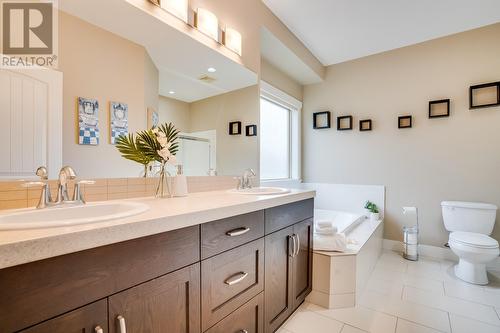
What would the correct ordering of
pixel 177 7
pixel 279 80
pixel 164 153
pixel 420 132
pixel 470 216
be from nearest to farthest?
pixel 164 153 → pixel 177 7 → pixel 470 216 → pixel 420 132 → pixel 279 80

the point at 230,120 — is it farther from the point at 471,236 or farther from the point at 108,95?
the point at 471,236

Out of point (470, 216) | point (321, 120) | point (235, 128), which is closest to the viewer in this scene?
point (235, 128)

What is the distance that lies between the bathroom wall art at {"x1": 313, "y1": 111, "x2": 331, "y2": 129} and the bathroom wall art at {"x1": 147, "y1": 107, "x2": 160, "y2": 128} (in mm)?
2551

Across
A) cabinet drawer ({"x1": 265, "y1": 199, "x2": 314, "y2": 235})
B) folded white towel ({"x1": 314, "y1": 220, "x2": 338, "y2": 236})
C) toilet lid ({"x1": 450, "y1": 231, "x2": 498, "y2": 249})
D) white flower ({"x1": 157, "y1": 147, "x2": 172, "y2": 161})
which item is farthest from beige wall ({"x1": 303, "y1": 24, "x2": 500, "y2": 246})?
white flower ({"x1": 157, "y1": 147, "x2": 172, "y2": 161})

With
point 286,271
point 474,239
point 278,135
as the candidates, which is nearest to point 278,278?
point 286,271

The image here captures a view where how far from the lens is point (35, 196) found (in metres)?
0.91

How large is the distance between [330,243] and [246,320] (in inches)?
38.0

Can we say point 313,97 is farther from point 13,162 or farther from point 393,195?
point 13,162

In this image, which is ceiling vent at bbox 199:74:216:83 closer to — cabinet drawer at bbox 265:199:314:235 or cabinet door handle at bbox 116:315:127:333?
cabinet drawer at bbox 265:199:314:235

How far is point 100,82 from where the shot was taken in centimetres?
109

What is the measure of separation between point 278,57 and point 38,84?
2.35 meters

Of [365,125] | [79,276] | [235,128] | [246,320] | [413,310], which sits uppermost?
[365,125]

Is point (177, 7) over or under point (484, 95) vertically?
over

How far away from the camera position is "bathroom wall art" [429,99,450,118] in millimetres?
2566
